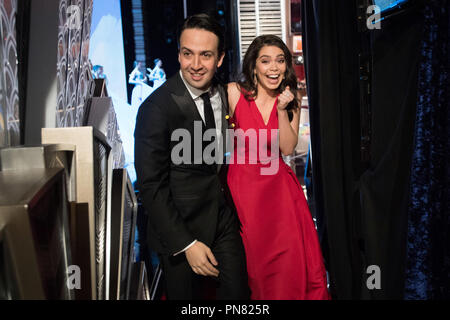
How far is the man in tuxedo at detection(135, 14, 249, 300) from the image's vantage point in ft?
4.60

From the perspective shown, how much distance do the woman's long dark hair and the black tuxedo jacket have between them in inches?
17.9

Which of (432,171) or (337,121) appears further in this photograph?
(337,121)

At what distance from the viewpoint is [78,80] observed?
5.46 ft

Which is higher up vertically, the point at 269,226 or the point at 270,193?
the point at 270,193

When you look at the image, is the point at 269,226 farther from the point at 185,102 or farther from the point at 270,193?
the point at 185,102

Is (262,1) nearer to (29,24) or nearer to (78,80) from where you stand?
(78,80)

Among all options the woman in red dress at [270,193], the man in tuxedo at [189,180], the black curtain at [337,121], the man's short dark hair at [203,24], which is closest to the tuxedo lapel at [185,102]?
the man in tuxedo at [189,180]

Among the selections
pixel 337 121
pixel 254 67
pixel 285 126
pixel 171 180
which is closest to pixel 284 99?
pixel 285 126

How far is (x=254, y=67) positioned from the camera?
6.09 ft

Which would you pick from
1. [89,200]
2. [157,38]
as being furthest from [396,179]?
[157,38]

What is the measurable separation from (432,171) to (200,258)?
42.6 inches

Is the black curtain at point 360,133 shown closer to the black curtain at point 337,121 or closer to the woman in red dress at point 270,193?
the black curtain at point 337,121

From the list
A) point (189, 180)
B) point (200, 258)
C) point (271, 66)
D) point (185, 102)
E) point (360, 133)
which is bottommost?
point (200, 258)

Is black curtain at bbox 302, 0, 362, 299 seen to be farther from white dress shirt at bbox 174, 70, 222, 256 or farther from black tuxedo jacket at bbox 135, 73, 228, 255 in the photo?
black tuxedo jacket at bbox 135, 73, 228, 255
